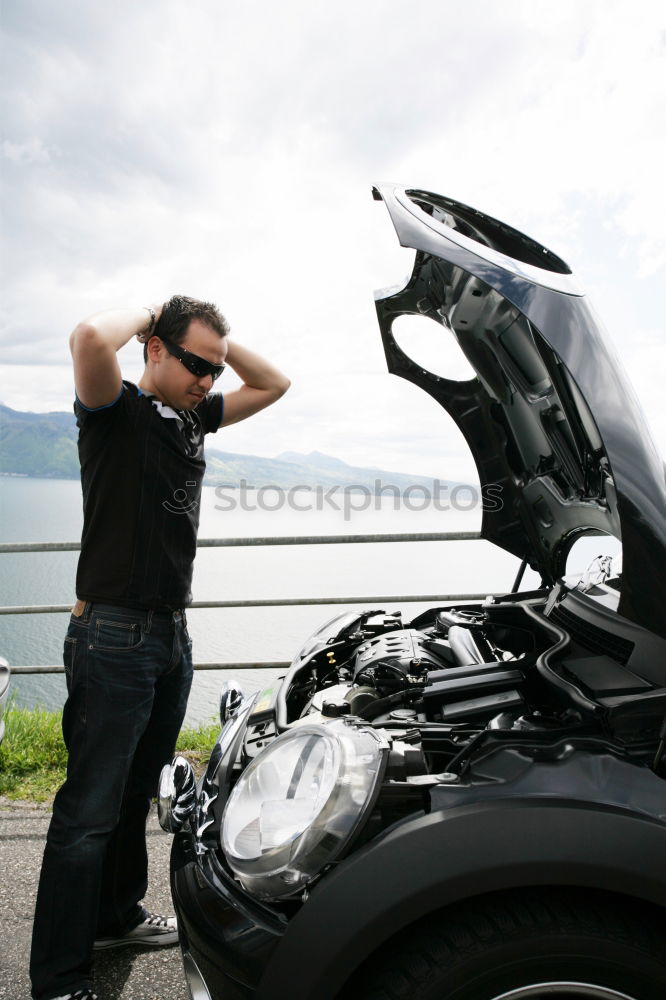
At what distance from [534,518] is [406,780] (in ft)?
3.93

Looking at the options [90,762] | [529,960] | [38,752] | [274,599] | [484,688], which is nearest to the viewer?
[529,960]

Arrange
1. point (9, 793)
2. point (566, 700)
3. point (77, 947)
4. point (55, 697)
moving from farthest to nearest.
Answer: point (55, 697)
point (9, 793)
point (77, 947)
point (566, 700)

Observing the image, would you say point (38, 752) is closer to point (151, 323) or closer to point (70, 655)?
point (70, 655)

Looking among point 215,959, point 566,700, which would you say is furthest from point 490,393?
point 215,959

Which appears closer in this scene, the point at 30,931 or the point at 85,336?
the point at 85,336

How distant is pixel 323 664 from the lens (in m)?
2.27

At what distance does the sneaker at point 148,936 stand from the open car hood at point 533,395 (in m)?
1.70

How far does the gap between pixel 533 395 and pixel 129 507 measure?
3.93 ft

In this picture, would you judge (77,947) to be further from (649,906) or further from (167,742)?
(649,906)

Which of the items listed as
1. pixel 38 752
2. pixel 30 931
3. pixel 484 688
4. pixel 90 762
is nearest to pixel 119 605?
pixel 90 762

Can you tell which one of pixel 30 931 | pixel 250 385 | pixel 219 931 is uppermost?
pixel 250 385

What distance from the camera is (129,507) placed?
2.04m

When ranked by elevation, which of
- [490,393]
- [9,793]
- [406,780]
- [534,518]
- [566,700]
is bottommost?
[9,793]

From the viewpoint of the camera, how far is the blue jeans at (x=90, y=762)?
1.91 m
